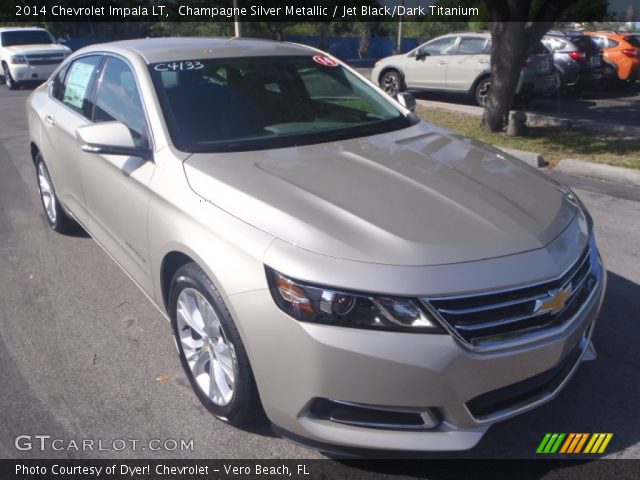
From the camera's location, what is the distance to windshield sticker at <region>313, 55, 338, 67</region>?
14.4 ft

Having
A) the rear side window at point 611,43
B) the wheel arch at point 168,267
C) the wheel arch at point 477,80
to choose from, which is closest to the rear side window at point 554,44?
the rear side window at point 611,43

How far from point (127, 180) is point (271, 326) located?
1583 millimetres

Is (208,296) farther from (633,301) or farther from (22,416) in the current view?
(633,301)

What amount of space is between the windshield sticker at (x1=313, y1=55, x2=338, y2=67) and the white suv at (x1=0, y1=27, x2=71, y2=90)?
1618 centimetres

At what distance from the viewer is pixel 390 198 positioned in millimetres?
2781

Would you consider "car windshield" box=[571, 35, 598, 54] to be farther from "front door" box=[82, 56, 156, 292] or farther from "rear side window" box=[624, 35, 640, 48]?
"front door" box=[82, 56, 156, 292]

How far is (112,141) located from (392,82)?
41.3 feet

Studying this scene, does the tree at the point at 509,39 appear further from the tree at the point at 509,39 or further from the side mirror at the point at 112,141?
the side mirror at the point at 112,141

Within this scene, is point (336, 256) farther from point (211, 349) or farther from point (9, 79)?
point (9, 79)

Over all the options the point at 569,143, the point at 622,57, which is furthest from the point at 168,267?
the point at 622,57

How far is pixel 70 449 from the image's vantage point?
2822 millimetres

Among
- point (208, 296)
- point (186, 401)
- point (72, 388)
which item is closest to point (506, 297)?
point (208, 296)

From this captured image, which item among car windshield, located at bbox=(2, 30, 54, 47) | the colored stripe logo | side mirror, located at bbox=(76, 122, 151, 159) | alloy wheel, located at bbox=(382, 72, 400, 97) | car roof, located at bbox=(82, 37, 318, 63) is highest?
car roof, located at bbox=(82, 37, 318, 63)

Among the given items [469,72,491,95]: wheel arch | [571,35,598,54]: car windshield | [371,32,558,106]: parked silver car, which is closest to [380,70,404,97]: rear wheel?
[371,32,558,106]: parked silver car
